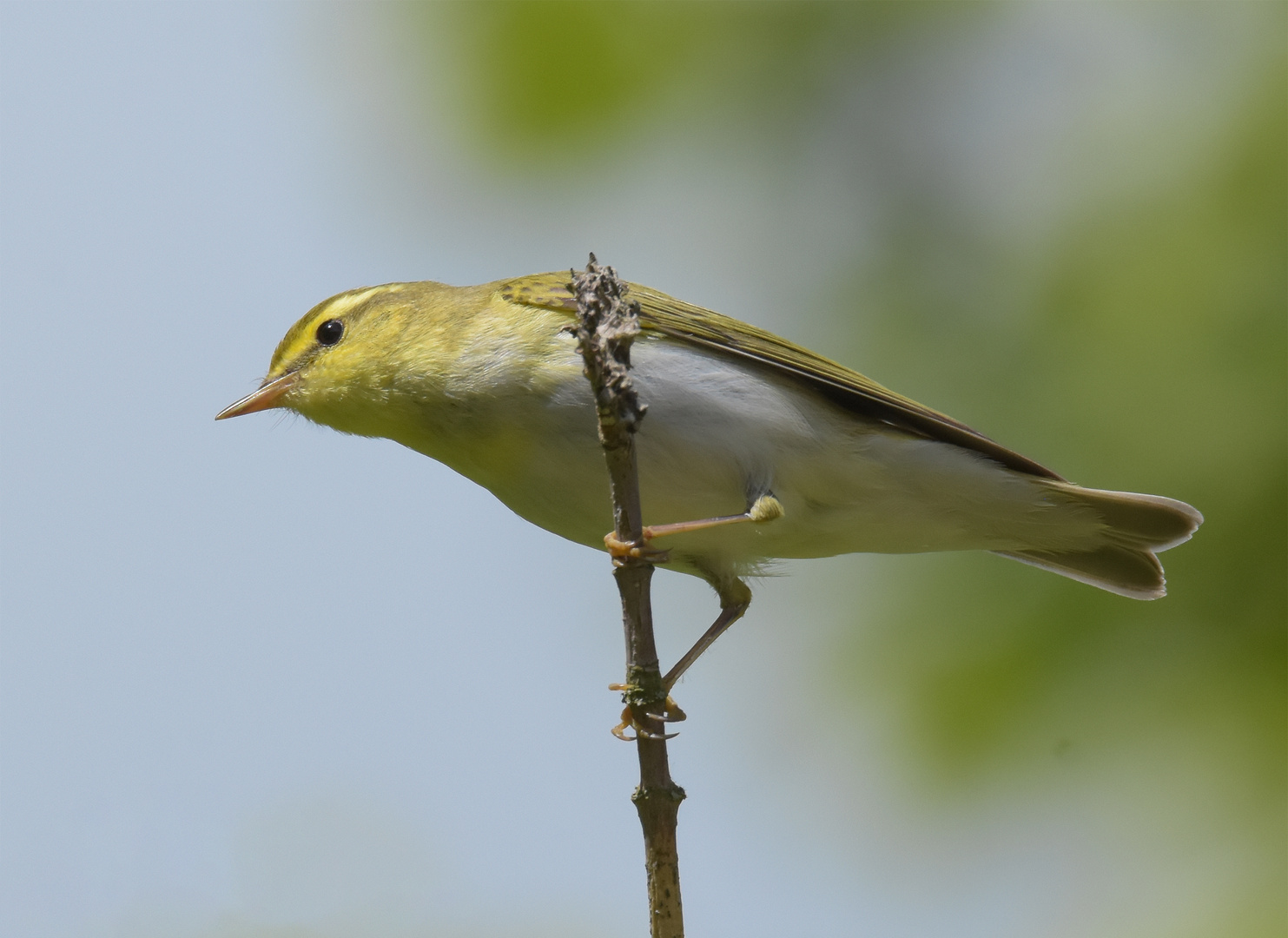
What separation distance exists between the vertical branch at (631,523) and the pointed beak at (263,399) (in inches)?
88.4

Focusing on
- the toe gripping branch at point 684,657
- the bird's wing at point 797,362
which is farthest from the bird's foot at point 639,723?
the bird's wing at point 797,362

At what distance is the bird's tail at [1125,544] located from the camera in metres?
4.33

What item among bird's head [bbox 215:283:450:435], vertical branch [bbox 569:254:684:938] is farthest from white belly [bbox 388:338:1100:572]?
vertical branch [bbox 569:254:684:938]

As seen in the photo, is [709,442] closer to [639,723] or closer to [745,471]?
[745,471]

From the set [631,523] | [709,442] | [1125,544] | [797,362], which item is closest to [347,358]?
[709,442]

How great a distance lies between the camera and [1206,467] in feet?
14.8

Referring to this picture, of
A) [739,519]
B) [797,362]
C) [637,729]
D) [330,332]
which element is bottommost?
[637,729]

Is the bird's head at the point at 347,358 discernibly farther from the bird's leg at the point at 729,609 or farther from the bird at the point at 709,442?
the bird's leg at the point at 729,609

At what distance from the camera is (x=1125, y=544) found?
180 inches

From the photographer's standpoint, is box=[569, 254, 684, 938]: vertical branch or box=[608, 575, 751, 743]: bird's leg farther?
box=[608, 575, 751, 743]: bird's leg

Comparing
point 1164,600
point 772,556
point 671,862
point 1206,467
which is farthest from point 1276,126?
point 671,862

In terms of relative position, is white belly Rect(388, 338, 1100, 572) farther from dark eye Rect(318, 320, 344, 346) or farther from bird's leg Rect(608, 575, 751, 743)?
dark eye Rect(318, 320, 344, 346)

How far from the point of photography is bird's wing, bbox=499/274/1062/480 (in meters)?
4.29

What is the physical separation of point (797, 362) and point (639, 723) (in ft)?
5.89
